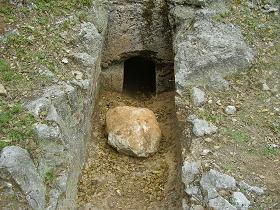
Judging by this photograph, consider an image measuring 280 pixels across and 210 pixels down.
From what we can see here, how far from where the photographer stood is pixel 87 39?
Result: 7.48m

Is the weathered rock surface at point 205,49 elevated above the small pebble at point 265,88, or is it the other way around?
the weathered rock surface at point 205,49

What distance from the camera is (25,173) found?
5.32m

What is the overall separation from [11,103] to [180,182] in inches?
95.2

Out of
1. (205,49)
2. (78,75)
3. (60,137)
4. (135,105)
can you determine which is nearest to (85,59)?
(78,75)

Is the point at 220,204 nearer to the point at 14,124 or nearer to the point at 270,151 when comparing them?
the point at 270,151

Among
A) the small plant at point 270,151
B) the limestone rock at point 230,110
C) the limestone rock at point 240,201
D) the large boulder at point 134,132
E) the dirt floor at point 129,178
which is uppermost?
the limestone rock at point 230,110

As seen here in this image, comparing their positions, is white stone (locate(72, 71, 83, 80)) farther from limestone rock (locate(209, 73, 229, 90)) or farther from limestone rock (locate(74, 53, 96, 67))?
limestone rock (locate(209, 73, 229, 90))

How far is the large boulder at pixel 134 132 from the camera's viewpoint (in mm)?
6797

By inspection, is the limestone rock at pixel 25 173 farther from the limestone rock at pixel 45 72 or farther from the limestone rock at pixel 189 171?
the limestone rock at pixel 189 171

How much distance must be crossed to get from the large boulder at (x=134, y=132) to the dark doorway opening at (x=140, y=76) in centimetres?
235

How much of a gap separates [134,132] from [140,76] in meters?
3.60

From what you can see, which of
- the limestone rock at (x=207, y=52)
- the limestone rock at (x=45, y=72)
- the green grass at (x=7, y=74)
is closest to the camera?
the green grass at (x=7, y=74)

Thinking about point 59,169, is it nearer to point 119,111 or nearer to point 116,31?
point 119,111

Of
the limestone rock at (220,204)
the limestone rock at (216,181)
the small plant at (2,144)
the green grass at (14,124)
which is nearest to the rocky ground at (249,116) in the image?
the limestone rock at (216,181)
